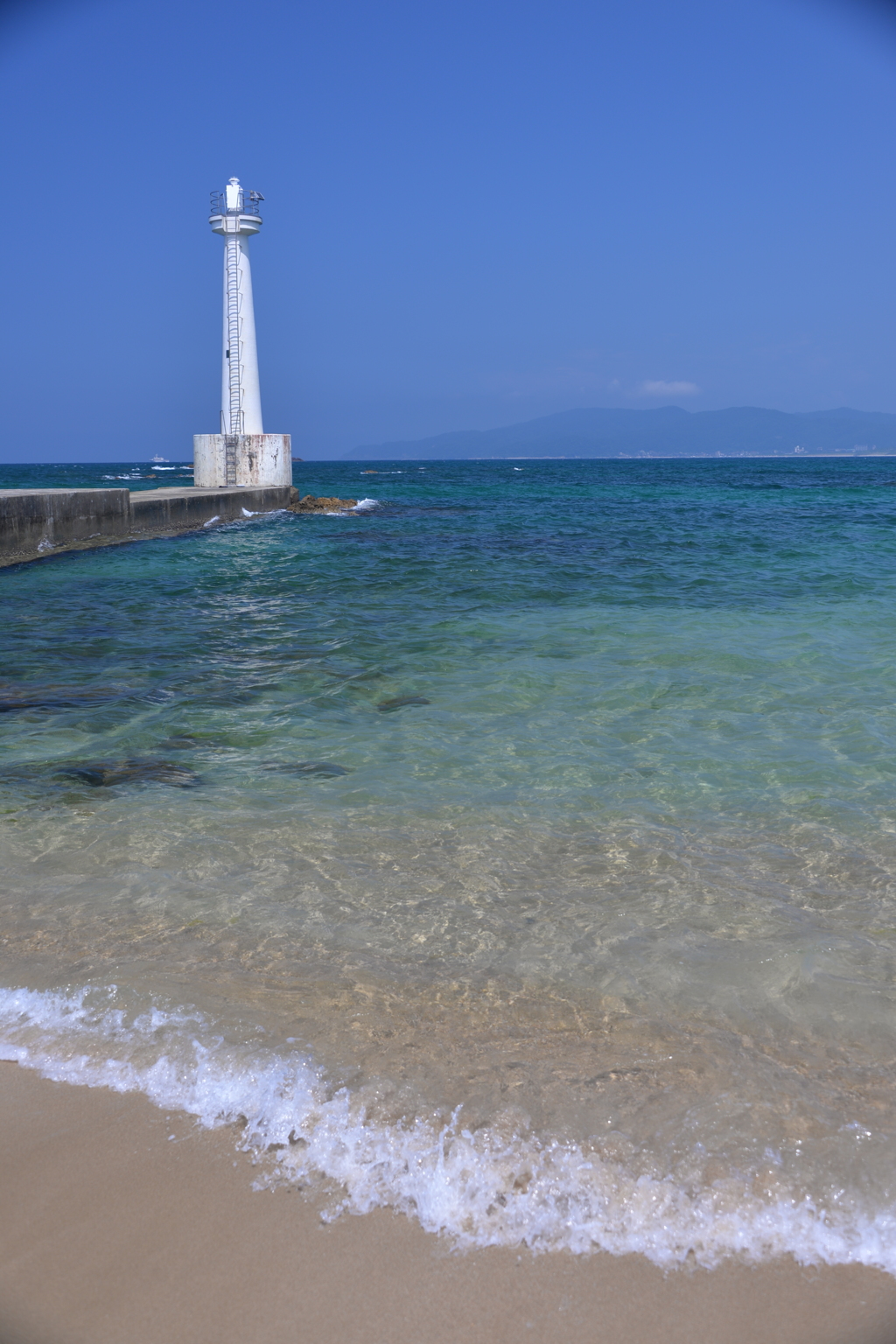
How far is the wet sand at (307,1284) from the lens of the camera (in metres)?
1.47

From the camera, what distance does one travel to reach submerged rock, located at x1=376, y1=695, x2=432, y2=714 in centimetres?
566

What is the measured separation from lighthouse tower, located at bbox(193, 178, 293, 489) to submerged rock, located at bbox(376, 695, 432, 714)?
2245 centimetres

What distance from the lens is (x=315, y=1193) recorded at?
1748mm

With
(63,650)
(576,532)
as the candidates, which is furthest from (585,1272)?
(576,532)

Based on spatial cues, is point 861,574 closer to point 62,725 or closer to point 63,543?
point 62,725

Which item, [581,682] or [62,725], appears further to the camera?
[581,682]

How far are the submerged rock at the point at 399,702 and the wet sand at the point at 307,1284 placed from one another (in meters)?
3.94

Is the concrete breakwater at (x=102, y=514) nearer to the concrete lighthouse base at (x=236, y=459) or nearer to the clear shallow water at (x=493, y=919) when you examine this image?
the concrete lighthouse base at (x=236, y=459)

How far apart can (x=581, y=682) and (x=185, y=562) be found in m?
10.6

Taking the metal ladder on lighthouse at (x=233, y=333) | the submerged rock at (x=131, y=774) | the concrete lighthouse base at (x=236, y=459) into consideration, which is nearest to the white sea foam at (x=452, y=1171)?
the submerged rock at (x=131, y=774)

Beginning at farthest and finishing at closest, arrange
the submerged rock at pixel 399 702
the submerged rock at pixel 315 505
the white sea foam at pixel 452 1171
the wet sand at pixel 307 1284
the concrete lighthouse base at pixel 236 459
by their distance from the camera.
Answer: the submerged rock at pixel 315 505 → the concrete lighthouse base at pixel 236 459 → the submerged rock at pixel 399 702 → the white sea foam at pixel 452 1171 → the wet sand at pixel 307 1284

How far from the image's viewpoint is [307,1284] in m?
1.55

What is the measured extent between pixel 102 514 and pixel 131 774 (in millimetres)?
15174

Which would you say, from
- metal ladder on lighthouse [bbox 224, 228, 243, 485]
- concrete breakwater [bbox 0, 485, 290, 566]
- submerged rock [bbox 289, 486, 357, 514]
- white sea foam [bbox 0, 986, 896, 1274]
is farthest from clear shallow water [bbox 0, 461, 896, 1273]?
metal ladder on lighthouse [bbox 224, 228, 243, 485]
